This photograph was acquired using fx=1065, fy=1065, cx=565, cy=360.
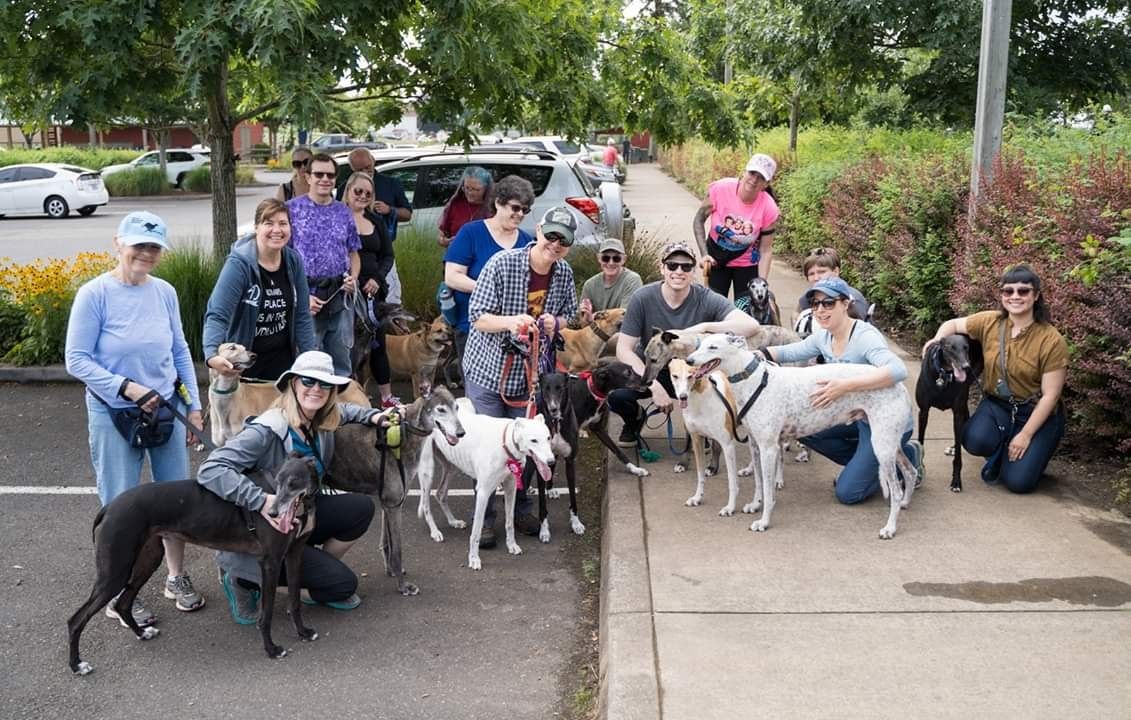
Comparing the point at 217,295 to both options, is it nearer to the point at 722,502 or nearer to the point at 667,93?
the point at 722,502

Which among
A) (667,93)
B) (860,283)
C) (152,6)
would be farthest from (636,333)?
(860,283)

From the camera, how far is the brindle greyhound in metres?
5.14

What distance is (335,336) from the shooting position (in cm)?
699

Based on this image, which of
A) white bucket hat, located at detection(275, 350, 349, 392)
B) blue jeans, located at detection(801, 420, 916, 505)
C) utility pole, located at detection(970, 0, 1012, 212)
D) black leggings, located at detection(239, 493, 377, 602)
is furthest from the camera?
utility pole, located at detection(970, 0, 1012, 212)

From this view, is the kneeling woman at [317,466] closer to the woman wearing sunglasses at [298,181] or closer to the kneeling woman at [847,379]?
the kneeling woman at [847,379]

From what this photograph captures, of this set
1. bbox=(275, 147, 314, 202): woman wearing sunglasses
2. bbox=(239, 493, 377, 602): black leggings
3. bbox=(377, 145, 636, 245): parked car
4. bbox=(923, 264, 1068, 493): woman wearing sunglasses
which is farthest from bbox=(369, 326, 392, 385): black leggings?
bbox=(923, 264, 1068, 493): woman wearing sunglasses

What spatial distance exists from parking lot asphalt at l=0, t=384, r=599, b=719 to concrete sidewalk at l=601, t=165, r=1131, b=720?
0.39 metres

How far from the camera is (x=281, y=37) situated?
6641mm

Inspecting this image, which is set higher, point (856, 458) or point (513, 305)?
point (513, 305)

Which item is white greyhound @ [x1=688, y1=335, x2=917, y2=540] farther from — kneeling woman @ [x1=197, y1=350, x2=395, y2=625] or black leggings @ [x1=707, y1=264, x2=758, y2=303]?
black leggings @ [x1=707, y1=264, x2=758, y2=303]

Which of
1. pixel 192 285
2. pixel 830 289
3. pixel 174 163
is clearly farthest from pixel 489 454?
pixel 174 163

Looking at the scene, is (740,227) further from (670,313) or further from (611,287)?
(670,313)

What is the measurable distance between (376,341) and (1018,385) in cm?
453

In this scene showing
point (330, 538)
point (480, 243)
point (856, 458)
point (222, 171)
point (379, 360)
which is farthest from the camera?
point (222, 171)
